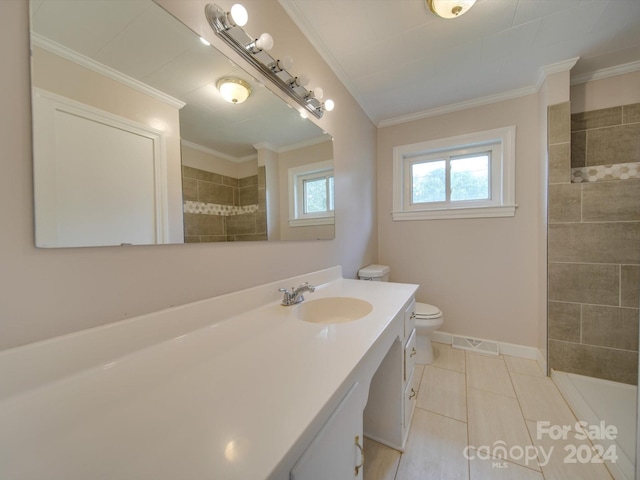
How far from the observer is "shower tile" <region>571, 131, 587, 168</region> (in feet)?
5.83

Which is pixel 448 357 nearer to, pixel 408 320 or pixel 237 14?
pixel 408 320

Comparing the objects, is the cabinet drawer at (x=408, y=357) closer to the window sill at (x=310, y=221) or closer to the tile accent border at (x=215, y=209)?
the window sill at (x=310, y=221)

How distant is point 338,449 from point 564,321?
2.06m

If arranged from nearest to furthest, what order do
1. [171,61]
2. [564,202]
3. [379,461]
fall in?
[171,61], [379,461], [564,202]

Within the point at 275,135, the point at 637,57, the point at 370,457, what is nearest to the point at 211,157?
the point at 275,135

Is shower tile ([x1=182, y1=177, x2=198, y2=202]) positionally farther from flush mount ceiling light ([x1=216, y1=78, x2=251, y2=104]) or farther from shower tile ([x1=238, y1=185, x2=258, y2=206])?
flush mount ceiling light ([x1=216, y1=78, x2=251, y2=104])

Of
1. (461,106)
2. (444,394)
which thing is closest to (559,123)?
(461,106)

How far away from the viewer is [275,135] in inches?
47.2

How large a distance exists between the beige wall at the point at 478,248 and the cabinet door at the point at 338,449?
6.39ft

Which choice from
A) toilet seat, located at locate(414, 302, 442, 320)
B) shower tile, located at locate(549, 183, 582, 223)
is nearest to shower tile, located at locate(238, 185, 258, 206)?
toilet seat, located at locate(414, 302, 442, 320)

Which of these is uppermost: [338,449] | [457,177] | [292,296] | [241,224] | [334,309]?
[457,177]

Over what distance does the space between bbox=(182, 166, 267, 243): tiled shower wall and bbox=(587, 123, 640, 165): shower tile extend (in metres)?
2.42

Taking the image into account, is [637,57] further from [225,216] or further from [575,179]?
[225,216]

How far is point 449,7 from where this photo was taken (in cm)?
116
